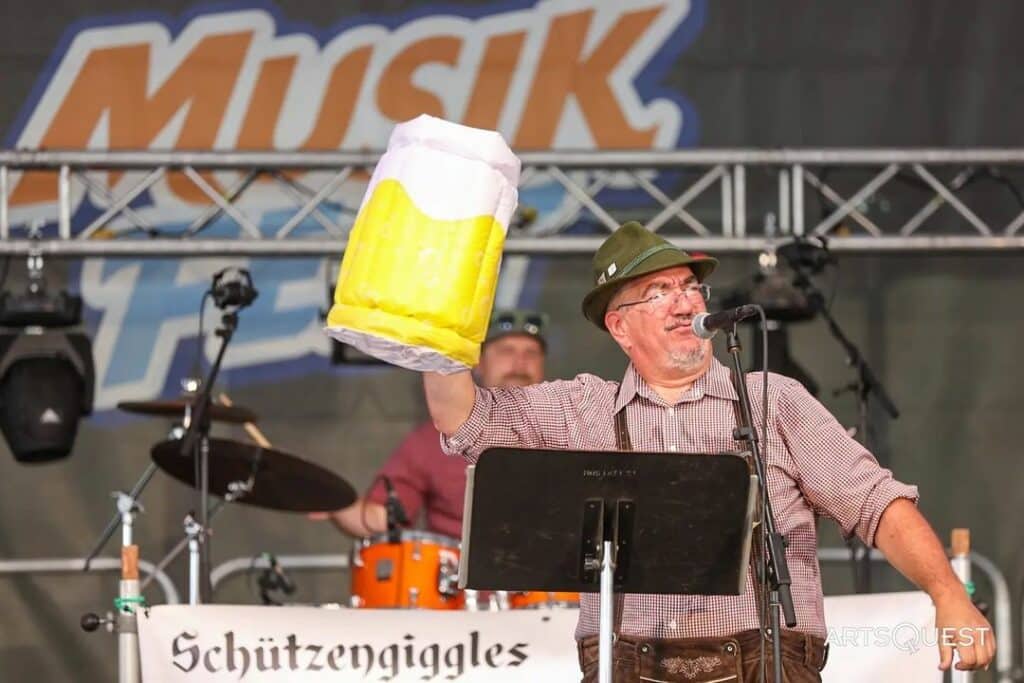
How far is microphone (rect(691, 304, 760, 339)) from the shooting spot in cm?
374

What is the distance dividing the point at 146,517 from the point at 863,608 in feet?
11.3

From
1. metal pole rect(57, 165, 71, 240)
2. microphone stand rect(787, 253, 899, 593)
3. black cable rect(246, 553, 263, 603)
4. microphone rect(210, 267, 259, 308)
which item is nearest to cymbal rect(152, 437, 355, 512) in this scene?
microphone rect(210, 267, 259, 308)

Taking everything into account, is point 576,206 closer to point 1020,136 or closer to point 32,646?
point 1020,136

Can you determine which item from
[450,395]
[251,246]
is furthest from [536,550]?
[251,246]

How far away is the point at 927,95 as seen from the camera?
7.72m

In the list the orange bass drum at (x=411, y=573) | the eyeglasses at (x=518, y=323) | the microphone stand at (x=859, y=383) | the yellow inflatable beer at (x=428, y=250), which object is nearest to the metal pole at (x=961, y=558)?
the microphone stand at (x=859, y=383)

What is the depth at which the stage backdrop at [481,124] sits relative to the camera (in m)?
7.62

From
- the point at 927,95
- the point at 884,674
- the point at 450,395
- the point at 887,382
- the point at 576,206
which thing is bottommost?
the point at 884,674

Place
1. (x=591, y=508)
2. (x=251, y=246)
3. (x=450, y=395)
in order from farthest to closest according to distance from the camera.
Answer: (x=251, y=246) < (x=450, y=395) < (x=591, y=508)

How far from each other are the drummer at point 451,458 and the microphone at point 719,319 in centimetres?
336

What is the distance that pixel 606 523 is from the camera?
3.69 m

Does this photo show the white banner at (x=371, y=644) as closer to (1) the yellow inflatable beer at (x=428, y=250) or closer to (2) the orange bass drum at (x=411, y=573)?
A: (2) the orange bass drum at (x=411, y=573)

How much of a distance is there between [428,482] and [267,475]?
109cm

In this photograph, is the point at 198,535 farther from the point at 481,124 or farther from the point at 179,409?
the point at 481,124
